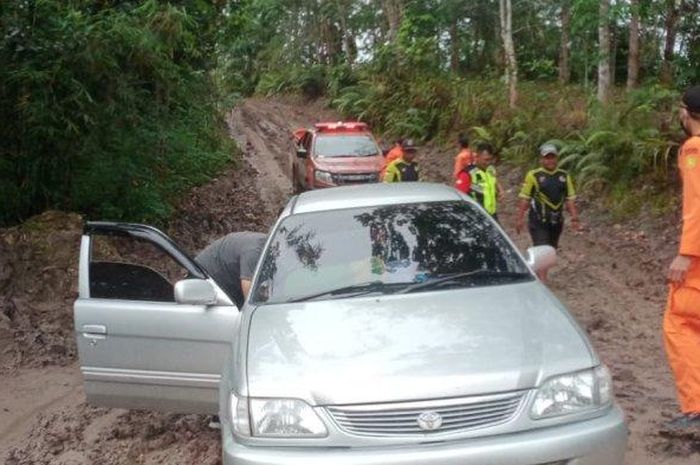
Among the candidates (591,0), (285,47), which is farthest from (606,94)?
(285,47)

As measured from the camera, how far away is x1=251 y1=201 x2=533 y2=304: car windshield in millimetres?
5055

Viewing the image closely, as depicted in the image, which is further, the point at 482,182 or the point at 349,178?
the point at 349,178

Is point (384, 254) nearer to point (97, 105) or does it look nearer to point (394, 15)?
point (97, 105)

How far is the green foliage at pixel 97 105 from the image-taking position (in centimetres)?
1005

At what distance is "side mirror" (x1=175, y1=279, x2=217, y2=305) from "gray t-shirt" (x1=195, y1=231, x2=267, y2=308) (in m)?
0.66

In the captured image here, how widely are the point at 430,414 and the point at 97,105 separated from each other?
7.86 metres

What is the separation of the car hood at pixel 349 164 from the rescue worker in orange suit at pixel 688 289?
1376cm

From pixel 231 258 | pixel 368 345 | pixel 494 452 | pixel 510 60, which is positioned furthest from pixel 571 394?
pixel 510 60

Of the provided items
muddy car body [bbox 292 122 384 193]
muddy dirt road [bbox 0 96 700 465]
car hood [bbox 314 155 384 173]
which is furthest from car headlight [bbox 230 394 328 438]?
car hood [bbox 314 155 384 173]

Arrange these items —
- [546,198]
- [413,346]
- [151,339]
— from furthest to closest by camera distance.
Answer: [546,198]
[151,339]
[413,346]

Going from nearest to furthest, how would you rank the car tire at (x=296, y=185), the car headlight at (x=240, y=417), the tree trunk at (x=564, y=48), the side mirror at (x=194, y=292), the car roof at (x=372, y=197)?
the car headlight at (x=240, y=417)
the side mirror at (x=194, y=292)
the car roof at (x=372, y=197)
the car tire at (x=296, y=185)
the tree trunk at (x=564, y=48)

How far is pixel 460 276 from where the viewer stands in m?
5.08

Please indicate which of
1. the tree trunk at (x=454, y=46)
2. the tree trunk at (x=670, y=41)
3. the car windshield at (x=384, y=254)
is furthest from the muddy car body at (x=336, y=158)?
the tree trunk at (x=454, y=46)

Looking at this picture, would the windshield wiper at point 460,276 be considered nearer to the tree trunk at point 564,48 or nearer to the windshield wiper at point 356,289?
the windshield wiper at point 356,289
